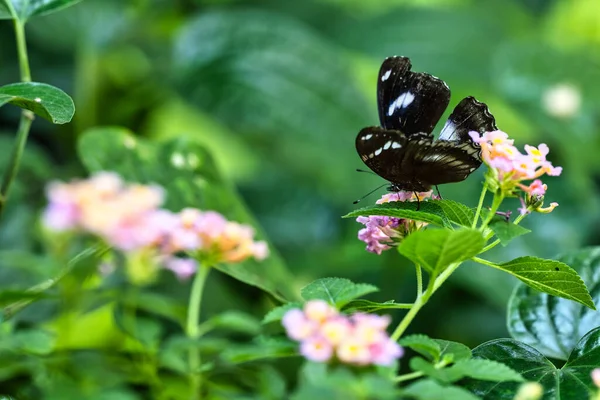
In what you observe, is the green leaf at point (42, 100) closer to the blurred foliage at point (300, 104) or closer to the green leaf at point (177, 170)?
the green leaf at point (177, 170)

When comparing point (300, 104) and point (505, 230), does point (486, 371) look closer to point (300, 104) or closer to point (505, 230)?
point (505, 230)

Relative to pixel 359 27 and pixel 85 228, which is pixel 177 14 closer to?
pixel 359 27

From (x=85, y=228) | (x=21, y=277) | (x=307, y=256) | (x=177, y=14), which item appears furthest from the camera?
(x=177, y=14)

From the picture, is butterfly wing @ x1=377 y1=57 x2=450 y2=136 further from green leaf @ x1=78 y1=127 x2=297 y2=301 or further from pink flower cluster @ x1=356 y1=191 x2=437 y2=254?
green leaf @ x1=78 y1=127 x2=297 y2=301

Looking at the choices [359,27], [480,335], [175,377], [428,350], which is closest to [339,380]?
[428,350]

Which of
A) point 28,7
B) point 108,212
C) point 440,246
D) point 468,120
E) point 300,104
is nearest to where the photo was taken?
point 108,212

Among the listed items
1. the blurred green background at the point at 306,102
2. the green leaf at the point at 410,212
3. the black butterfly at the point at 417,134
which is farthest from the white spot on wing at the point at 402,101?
the blurred green background at the point at 306,102

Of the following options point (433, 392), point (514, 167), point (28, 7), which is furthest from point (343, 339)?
point (28, 7)
